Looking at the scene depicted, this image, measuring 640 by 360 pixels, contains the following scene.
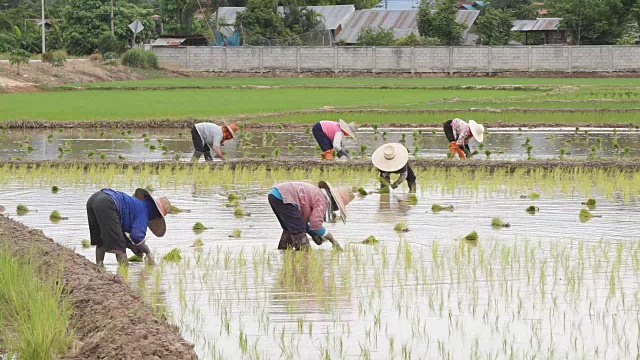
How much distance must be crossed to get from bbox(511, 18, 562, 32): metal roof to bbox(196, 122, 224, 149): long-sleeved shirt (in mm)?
45228

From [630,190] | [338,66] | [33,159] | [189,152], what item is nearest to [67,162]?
[33,159]

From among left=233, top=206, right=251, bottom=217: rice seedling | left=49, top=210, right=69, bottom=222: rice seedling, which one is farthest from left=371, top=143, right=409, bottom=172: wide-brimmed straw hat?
left=49, top=210, right=69, bottom=222: rice seedling

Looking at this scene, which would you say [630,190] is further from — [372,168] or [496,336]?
[496,336]

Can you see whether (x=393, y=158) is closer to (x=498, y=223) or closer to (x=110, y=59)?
(x=498, y=223)

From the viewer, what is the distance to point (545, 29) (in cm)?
5984

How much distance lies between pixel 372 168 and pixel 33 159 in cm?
552

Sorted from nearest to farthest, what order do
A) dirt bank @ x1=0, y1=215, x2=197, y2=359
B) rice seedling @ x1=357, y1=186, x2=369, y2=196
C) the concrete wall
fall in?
1. dirt bank @ x1=0, y1=215, x2=197, y2=359
2. rice seedling @ x1=357, y1=186, x2=369, y2=196
3. the concrete wall

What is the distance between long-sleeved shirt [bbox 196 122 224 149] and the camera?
52.0 ft

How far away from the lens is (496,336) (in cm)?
629

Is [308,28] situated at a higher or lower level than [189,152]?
higher

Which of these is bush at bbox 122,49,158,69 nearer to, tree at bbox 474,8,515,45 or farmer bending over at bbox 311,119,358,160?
tree at bbox 474,8,515,45

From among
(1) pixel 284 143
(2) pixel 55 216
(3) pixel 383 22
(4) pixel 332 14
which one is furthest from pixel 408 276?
(4) pixel 332 14

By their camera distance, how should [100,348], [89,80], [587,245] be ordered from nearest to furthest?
[100,348] → [587,245] → [89,80]

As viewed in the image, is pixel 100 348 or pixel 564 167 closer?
pixel 100 348
